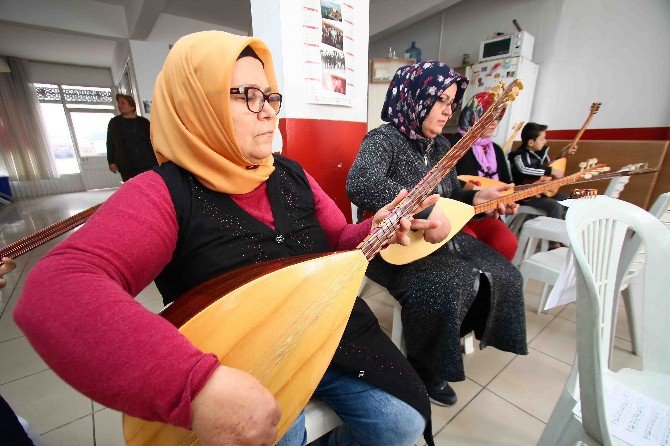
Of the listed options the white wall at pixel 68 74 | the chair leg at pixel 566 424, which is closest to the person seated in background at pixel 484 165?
the chair leg at pixel 566 424

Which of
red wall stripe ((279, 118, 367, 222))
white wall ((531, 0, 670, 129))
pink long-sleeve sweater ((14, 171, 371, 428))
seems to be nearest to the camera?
pink long-sleeve sweater ((14, 171, 371, 428))

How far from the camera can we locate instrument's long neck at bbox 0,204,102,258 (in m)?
0.85

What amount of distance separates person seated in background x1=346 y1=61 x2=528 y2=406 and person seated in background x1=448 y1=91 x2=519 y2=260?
0.71ft

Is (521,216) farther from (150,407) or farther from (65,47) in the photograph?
(65,47)

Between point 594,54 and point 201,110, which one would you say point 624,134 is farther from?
point 201,110

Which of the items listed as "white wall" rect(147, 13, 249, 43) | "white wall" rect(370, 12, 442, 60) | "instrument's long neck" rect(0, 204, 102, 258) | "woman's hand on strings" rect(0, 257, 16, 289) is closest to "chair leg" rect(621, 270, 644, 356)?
"instrument's long neck" rect(0, 204, 102, 258)

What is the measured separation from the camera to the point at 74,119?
26.8 feet

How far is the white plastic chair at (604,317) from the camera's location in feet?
2.13

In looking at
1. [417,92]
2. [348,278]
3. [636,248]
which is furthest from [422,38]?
[348,278]

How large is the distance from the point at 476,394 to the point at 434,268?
0.69 metres

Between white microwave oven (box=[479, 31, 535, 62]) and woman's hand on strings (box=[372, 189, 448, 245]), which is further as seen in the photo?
white microwave oven (box=[479, 31, 535, 62])

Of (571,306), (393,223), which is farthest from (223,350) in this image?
(571,306)

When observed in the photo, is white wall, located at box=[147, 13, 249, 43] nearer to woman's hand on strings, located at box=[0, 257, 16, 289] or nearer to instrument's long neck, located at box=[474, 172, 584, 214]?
woman's hand on strings, located at box=[0, 257, 16, 289]

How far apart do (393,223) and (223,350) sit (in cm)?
55
